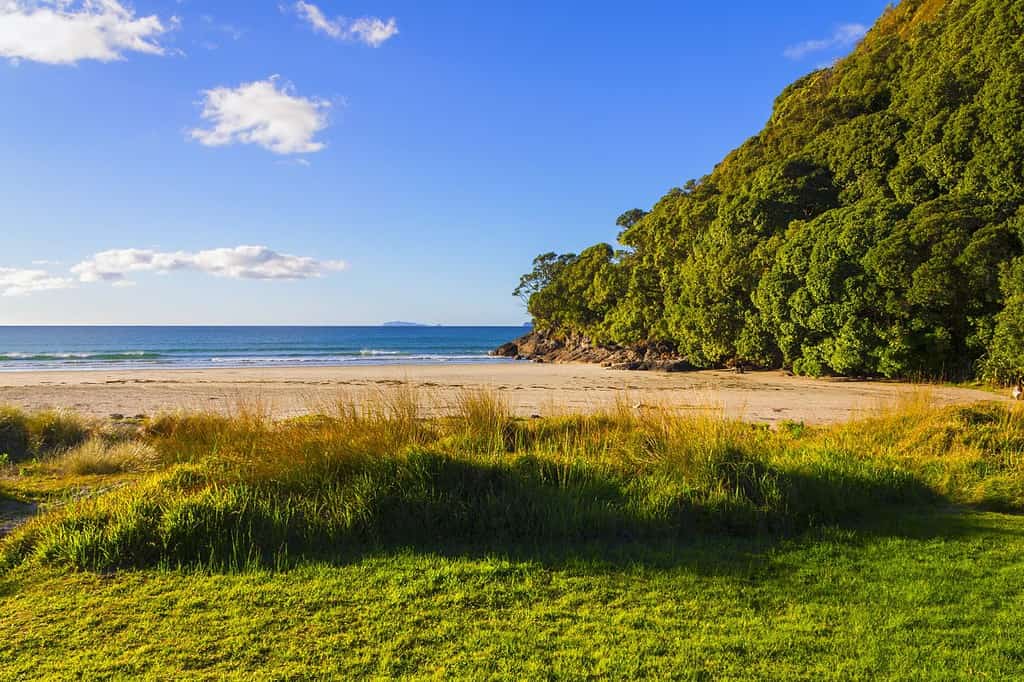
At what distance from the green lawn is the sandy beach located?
3.96 metres

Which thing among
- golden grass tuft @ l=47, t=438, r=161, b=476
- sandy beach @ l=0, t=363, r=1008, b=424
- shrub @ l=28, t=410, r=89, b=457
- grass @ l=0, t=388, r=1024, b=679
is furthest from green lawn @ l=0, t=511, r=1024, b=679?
shrub @ l=28, t=410, r=89, b=457

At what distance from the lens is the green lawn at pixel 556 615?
137 inches

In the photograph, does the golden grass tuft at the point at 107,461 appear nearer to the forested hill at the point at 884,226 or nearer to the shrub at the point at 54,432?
the shrub at the point at 54,432

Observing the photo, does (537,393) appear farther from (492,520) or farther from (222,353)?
(222,353)

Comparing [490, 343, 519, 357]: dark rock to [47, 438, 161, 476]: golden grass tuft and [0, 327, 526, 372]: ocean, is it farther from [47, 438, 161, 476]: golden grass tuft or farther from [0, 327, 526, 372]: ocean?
[47, 438, 161, 476]: golden grass tuft

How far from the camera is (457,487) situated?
20.2 feet

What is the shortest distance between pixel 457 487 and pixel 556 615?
7.31ft

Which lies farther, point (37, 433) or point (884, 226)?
point (884, 226)

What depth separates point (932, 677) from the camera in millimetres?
3361

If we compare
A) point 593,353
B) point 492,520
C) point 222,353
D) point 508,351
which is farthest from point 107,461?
point 222,353

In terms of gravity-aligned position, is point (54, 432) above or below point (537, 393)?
above

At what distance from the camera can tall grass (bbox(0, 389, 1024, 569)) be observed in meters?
5.28

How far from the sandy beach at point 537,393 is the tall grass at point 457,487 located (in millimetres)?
2003

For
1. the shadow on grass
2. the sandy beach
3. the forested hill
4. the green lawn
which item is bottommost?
the sandy beach
